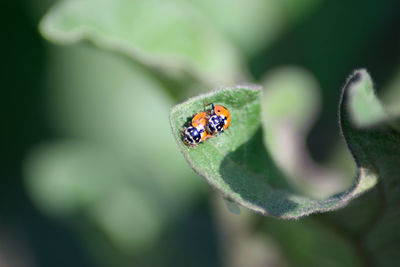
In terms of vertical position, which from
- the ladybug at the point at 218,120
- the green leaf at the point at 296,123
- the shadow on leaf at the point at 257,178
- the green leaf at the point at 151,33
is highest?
the green leaf at the point at 151,33

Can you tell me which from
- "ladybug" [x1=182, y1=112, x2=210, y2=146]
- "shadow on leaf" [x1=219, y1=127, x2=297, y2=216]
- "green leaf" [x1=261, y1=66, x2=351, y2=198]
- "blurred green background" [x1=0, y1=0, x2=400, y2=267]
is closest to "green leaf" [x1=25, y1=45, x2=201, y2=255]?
"blurred green background" [x1=0, y1=0, x2=400, y2=267]

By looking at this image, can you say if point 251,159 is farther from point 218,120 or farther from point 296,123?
point 296,123

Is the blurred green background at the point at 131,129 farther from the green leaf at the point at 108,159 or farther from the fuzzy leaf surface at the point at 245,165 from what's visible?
the fuzzy leaf surface at the point at 245,165

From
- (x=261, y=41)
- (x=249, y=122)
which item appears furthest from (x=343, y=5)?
(x=249, y=122)

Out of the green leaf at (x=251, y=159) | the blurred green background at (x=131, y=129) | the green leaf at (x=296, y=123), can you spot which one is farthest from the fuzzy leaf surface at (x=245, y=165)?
the blurred green background at (x=131, y=129)

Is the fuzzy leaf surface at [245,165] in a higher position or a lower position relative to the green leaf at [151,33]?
lower

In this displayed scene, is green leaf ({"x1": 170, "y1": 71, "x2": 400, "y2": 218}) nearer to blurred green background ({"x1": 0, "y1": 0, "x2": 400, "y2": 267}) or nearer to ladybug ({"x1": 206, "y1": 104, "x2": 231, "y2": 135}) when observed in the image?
ladybug ({"x1": 206, "y1": 104, "x2": 231, "y2": 135})
